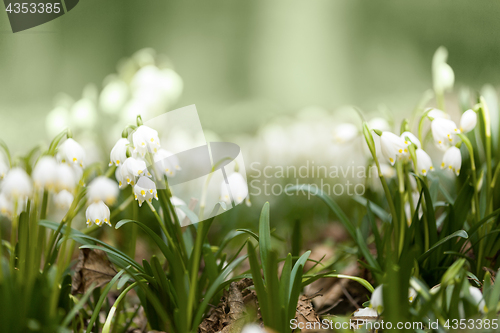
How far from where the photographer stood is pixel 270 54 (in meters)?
4.11

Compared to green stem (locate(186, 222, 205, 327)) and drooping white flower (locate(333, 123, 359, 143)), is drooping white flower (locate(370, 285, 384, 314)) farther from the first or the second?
drooping white flower (locate(333, 123, 359, 143))

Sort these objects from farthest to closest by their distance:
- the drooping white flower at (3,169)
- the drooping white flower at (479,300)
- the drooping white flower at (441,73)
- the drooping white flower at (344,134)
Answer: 1. the drooping white flower at (441,73)
2. the drooping white flower at (344,134)
3. the drooping white flower at (3,169)
4. the drooping white flower at (479,300)

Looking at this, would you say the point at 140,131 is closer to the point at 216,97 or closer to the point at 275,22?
the point at 216,97

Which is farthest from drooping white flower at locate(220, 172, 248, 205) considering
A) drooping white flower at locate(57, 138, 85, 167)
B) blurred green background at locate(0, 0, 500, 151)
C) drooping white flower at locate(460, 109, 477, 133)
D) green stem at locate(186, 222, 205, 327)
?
blurred green background at locate(0, 0, 500, 151)

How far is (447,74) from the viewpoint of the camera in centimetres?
136

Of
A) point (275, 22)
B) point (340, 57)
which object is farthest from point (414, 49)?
point (275, 22)

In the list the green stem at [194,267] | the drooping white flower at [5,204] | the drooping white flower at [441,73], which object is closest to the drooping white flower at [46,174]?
the drooping white flower at [5,204]

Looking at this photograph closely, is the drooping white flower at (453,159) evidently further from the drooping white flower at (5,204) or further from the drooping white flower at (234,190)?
the drooping white flower at (5,204)

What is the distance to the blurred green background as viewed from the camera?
91.8 inches

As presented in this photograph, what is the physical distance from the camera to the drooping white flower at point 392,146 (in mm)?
920

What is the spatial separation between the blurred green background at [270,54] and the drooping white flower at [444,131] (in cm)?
129

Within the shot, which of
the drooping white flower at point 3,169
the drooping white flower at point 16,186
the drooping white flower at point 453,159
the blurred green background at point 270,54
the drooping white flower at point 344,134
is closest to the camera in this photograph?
the drooping white flower at point 16,186

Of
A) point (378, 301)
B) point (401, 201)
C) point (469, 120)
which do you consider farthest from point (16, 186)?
point (469, 120)

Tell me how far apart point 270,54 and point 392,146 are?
11.2 ft
